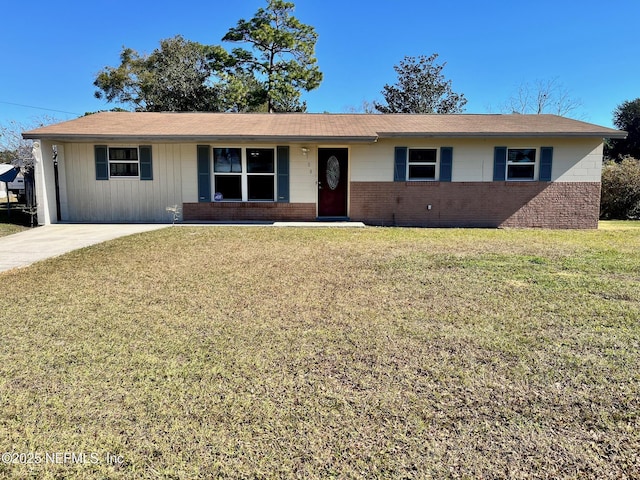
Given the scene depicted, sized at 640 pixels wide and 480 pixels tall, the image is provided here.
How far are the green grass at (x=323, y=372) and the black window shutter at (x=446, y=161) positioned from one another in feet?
22.7

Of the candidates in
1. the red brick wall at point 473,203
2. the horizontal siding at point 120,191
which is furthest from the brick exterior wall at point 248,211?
the red brick wall at point 473,203

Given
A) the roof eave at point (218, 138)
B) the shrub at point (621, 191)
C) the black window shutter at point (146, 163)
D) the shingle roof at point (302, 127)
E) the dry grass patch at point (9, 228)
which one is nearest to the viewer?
the dry grass patch at point (9, 228)

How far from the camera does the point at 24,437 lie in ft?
7.85

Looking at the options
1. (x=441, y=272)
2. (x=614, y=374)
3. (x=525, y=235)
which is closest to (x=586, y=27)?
(x=525, y=235)

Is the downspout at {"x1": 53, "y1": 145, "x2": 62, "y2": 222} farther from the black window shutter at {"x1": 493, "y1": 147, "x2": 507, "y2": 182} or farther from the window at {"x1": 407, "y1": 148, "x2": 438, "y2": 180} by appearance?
the black window shutter at {"x1": 493, "y1": 147, "x2": 507, "y2": 182}

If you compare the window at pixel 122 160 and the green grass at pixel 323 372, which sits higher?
the window at pixel 122 160

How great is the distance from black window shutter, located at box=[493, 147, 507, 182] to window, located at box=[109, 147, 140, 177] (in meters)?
10.7

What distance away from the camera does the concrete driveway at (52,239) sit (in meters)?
7.41

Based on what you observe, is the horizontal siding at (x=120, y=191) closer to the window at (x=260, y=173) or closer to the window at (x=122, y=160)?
the window at (x=122, y=160)

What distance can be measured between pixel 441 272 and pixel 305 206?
7.24 meters

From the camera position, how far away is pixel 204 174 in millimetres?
12688

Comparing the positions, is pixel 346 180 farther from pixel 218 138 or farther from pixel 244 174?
pixel 218 138

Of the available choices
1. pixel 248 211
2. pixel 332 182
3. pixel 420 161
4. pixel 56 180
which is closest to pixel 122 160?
pixel 56 180

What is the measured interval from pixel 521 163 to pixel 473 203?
1.90 metres
